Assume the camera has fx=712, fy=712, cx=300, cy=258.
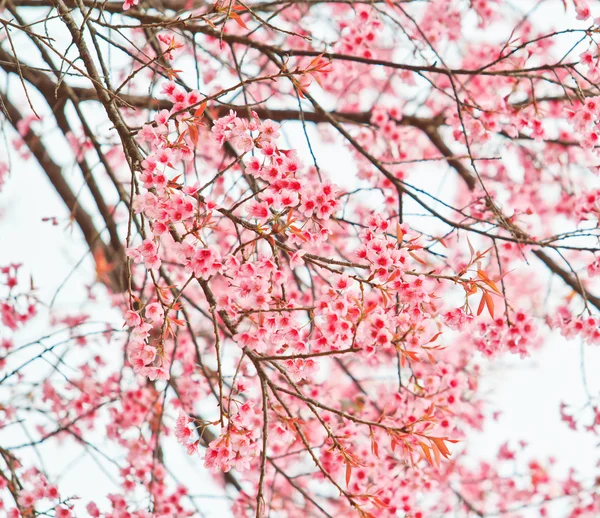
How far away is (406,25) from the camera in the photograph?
4488mm

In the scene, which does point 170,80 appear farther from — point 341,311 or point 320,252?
point 320,252

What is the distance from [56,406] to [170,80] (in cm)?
245

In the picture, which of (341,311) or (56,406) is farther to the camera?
(56,406)

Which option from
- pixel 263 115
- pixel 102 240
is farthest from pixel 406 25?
pixel 102 240

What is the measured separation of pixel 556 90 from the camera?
14.6ft

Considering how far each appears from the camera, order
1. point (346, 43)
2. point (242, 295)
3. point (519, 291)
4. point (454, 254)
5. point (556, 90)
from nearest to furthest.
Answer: point (242, 295)
point (346, 43)
point (556, 90)
point (454, 254)
point (519, 291)

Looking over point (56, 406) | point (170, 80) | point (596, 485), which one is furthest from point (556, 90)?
point (56, 406)

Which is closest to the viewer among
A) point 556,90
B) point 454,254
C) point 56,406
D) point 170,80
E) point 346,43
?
point 170,80

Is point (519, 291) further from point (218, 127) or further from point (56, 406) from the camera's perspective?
point (218, 127)

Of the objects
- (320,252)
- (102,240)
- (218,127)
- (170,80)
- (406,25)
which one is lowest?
(218,127)

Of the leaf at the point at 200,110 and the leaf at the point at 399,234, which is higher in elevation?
the leaf at the point at 200,110

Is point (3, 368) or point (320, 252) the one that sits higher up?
point (320, 252)

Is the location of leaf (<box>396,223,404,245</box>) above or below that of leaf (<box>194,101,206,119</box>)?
below

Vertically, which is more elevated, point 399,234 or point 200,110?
point 200,110
